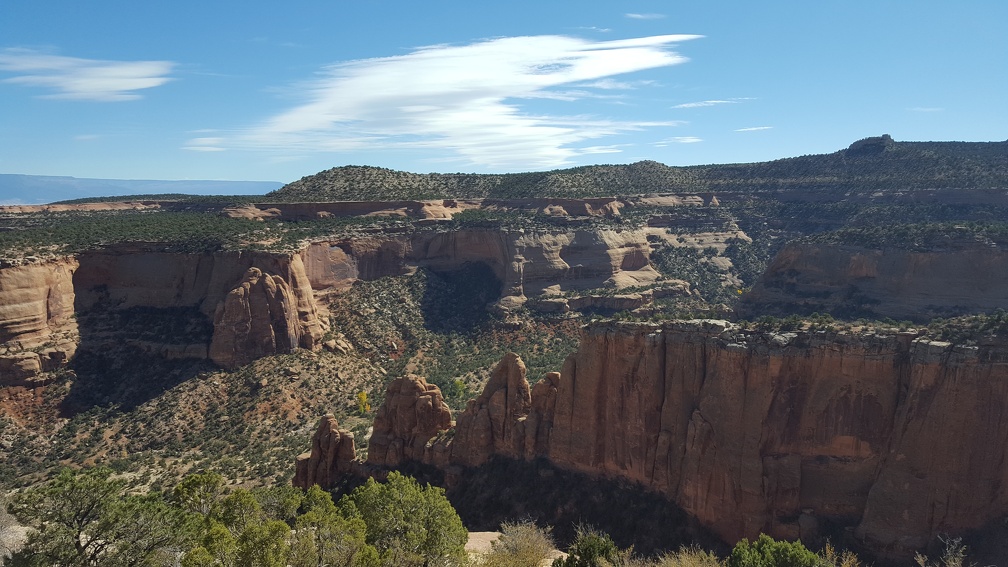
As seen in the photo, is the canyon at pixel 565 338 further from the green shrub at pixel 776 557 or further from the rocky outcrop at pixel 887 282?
the green shrub at pixel 776 557

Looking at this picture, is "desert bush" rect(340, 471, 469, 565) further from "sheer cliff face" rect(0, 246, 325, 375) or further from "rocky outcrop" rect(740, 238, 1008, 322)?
"rocky outcrop" rect(740, 238, 1008, 322)

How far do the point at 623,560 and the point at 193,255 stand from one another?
5496 cm

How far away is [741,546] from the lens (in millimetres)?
29469

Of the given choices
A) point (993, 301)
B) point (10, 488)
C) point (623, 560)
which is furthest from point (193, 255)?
point (993, 301)

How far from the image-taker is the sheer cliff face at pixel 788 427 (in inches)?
1240

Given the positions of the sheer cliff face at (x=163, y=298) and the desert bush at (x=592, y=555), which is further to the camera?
the sheer cliff face at (x=163, y=298)

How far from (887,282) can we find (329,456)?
49.4 m

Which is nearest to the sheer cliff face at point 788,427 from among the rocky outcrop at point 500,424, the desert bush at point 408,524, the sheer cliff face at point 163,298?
the rocky outcrop at point 500,424

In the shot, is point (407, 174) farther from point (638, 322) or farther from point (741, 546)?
point (741, 546)

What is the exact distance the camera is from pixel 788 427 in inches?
1382

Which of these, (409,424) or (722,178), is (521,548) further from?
(722,178)

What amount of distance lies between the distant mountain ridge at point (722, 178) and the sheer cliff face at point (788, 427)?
224ft

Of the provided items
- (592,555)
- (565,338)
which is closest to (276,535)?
(592,555)

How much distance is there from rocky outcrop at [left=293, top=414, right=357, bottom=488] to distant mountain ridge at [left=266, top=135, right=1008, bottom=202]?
60.0 m
